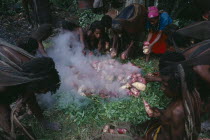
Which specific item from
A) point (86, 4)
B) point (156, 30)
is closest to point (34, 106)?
point (156, 30)

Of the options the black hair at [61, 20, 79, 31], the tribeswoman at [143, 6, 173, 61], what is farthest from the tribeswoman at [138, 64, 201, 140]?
the black hair at [61, 20, 79, 31]

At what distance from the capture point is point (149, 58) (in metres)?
5.66

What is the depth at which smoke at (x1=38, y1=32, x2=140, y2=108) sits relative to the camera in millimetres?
3998

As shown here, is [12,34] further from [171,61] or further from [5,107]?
[171,61]

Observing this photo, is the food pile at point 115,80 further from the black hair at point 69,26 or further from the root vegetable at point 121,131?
the black hair at point 69,26

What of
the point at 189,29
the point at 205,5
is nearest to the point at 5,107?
the point at 189,29

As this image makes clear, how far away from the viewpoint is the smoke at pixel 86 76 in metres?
4.00

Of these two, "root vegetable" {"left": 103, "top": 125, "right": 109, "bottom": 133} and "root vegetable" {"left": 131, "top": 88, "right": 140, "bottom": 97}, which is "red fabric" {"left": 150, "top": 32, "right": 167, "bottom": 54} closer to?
"root vegetable" {"left": 131, "top": 88, "right": 140, "bottom": 97}

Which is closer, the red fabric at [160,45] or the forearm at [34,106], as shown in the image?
the forearm at [34,106]

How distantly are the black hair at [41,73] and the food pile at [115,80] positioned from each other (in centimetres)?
130

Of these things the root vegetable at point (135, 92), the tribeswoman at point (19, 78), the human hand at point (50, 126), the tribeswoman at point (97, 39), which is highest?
the tribeswoman at point (19, 78)

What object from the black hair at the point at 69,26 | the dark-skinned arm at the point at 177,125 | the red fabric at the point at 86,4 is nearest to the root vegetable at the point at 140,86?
the dark-skinned arm at the point at 177,125

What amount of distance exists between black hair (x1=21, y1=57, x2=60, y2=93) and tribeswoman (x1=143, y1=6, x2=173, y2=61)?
309cm

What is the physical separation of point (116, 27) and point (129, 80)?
1.60 metres
